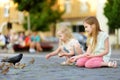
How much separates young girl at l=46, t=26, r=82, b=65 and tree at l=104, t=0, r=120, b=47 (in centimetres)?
2603

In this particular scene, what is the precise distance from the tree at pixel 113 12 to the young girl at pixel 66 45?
85.4 ft

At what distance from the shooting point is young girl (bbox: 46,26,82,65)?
13.4m

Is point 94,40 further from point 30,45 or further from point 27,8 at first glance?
point 27,8

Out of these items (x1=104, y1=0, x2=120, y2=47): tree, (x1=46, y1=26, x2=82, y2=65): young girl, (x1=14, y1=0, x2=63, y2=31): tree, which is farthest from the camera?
(x1=14, y1=0, x2=63, y2=31): tree

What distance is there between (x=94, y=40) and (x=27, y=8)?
1220 inches

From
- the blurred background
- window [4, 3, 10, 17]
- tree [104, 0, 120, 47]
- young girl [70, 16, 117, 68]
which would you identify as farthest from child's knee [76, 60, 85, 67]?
window [4, 3, 10, 17]

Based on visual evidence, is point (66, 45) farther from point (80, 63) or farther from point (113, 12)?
point (113, 12)

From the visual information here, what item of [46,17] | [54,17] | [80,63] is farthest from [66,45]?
[54,17]

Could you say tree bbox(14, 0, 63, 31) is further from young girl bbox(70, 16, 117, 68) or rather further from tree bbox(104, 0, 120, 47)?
young girl bbox(70, 16, 117, 68)

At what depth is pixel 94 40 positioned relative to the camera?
12336 mm

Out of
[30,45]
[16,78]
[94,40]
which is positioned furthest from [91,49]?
[30,45]

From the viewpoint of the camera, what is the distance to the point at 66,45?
13.6 metres

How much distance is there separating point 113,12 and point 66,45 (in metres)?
27.0

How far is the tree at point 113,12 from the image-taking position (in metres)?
40.1
